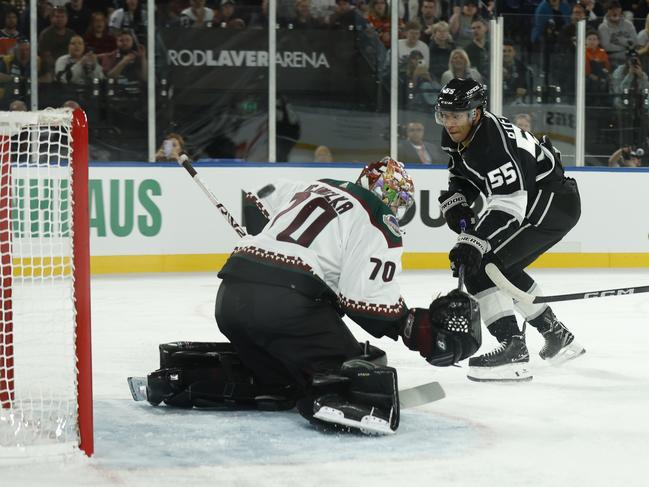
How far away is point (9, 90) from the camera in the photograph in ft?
23.5

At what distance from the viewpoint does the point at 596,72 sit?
25.9ft

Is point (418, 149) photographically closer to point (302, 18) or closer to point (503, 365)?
point (302, 18)

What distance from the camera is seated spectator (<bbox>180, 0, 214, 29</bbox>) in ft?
25.5

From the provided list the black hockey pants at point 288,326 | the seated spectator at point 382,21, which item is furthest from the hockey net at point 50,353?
the seated spectator at point 382,21

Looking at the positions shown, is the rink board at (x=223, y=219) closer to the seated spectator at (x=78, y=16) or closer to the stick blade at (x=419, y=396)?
the seated spectator at (x=78, y=16)

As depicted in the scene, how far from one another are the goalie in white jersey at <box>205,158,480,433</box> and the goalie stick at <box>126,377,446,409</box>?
156 millimetres

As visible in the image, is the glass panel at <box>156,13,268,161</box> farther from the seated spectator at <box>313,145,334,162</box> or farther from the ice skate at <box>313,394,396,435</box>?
the ice skate at <box>313,394,396,435</box>

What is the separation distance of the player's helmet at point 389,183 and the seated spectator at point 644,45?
18.2 ft

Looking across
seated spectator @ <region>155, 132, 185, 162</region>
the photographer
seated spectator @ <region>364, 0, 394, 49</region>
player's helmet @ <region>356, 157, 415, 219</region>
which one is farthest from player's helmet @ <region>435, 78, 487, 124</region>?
the photographer

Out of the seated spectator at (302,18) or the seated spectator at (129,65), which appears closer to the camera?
the seated spectator at (129,65)

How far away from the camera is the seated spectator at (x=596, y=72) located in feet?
25.7

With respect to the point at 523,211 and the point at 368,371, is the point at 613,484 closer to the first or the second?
the point at 368,371

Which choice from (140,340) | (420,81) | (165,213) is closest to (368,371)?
(140,340)

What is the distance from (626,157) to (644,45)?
2.86 feet
